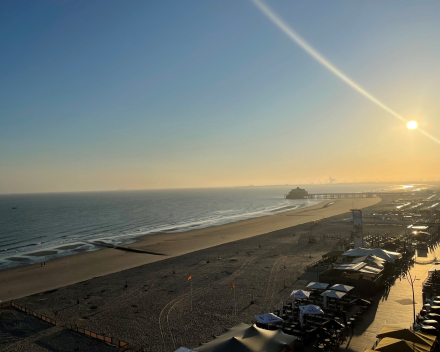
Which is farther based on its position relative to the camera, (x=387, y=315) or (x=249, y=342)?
(x=387, y=315)

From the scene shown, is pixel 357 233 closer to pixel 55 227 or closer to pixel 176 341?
pixel 176 341

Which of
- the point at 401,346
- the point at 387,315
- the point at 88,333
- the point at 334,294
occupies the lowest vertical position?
the point at 88,333

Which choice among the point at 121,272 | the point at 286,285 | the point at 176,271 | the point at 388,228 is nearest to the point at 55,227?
the point at 121,272

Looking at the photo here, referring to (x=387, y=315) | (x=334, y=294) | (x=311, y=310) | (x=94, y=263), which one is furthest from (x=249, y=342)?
(x=94, y=263)

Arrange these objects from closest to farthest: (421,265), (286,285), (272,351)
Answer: (272,351), (286,285), (421,265)

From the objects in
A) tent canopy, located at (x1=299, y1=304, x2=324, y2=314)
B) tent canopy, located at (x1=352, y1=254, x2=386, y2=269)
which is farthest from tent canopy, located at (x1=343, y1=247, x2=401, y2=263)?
tent canopy, located at (x1=299, y1=304, x2=324, y2=314)

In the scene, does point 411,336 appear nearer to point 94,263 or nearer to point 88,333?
point 88,333

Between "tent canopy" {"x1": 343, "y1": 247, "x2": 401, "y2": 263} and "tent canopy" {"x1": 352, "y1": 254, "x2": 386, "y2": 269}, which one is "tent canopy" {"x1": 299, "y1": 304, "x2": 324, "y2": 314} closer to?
"tent canopy" {"x1": 352, "y1": 254, "x2": 386, "y2": 269}
